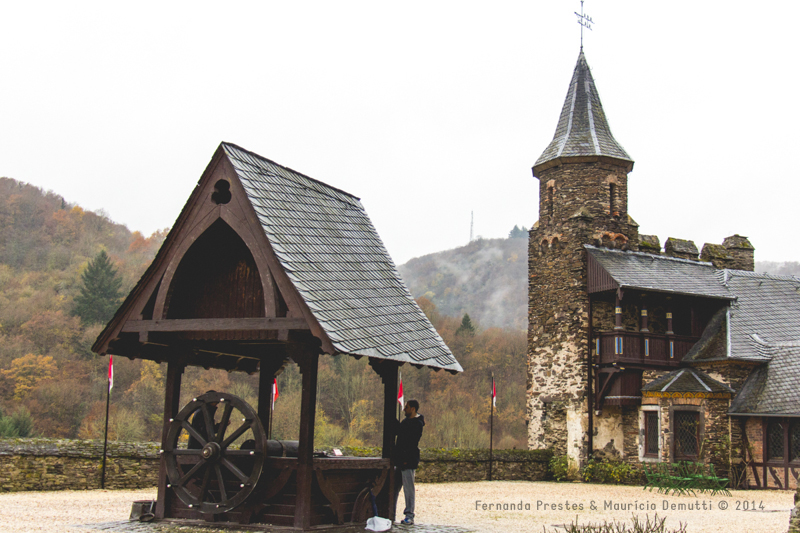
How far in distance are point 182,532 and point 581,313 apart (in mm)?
16891

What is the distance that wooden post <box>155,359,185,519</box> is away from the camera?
9.30 m

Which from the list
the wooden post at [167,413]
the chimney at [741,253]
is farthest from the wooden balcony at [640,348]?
the wooden post at [167,413]

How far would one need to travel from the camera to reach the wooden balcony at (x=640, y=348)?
22188 mm

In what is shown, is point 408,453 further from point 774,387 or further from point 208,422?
point 774,387

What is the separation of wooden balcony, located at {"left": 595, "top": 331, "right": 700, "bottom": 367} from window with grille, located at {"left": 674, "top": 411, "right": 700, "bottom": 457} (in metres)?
1.69

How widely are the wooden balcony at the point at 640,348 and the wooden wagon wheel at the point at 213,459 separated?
15.1 m

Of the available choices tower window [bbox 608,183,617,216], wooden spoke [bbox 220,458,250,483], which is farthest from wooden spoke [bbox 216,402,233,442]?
tower window [bbox 608,183,617,216]

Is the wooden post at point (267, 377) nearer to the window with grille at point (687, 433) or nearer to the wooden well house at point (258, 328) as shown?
the wooden well house at point (258, 328)

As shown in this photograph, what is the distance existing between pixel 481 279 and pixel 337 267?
9773cm

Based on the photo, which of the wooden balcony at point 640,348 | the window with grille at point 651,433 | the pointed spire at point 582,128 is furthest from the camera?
the pointed spire at point 582,128

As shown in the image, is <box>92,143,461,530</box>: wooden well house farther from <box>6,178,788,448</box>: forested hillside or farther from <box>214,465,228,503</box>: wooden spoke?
<box>6,178,788,448</box>: forested hillside

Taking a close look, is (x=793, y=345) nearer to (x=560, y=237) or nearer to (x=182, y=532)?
(x=560, y=237)

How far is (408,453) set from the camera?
33.3ft

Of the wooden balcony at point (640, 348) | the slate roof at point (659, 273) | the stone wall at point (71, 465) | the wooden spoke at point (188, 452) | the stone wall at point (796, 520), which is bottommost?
the stone wall at point (71, 465)
